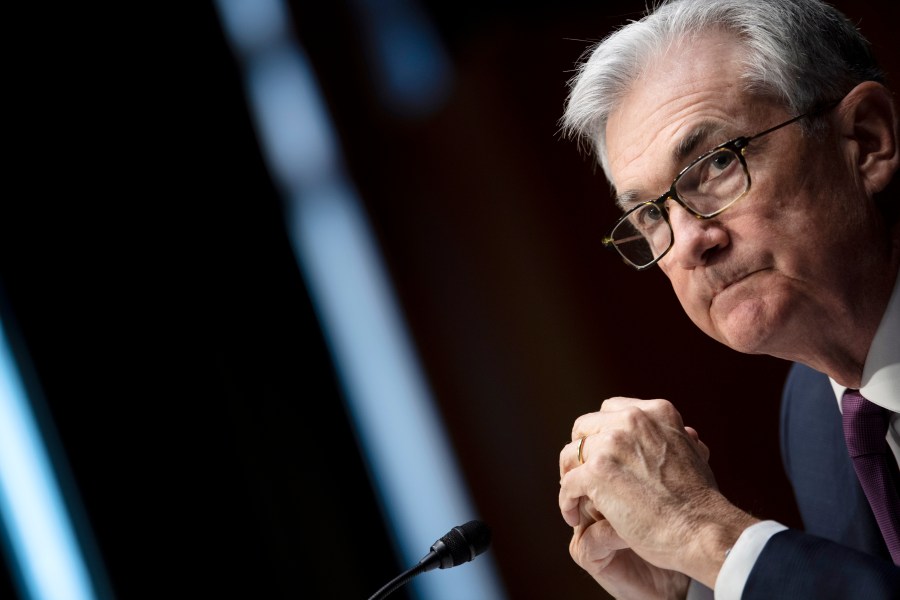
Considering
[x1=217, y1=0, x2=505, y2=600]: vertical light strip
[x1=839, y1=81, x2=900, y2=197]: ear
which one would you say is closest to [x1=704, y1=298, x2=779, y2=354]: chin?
[x1=839, y1=81, x2=900, y2=197]: ear

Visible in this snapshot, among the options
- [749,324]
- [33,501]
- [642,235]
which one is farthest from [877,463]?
[33,501]

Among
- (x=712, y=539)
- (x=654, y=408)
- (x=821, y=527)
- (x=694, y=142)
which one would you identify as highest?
(x=694, y=142)

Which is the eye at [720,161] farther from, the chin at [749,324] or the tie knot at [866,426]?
the tie knot at [866,426]

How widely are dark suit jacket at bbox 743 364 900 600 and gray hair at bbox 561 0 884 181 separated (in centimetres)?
62

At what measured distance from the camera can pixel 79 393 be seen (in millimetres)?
1689

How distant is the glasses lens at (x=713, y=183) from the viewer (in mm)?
1075

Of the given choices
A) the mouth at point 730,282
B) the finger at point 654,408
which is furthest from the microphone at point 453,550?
the mouth at point 730,282

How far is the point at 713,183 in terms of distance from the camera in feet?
3.58

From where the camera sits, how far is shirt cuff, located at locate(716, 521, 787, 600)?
0.88 meters

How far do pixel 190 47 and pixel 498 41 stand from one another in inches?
32.6

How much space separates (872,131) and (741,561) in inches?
27.1

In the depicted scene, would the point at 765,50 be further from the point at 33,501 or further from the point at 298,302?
the point at 33,501

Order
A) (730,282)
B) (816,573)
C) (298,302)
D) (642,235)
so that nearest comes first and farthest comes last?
(816,573) < (730,282) < (642,235) < (298,302)

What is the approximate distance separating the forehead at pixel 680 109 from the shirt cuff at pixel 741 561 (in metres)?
0.52
